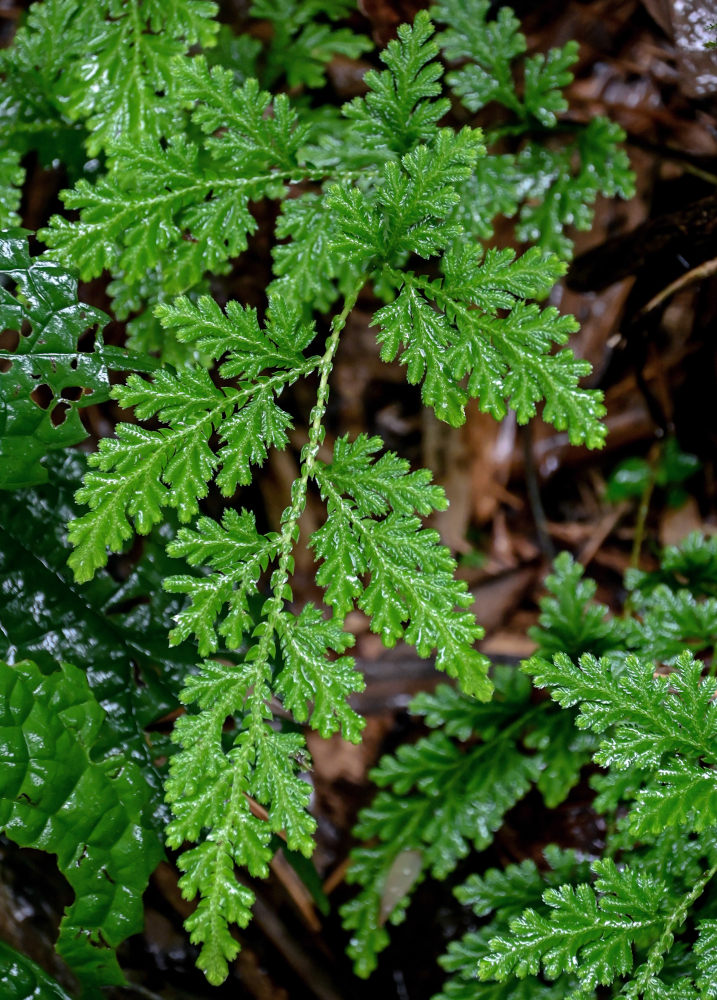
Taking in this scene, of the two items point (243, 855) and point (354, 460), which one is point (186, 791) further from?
point (354, 460)

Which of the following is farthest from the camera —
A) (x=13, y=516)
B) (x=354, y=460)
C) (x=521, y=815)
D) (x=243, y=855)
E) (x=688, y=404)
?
(x=688, y=404)

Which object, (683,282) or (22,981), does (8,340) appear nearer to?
(22,981)

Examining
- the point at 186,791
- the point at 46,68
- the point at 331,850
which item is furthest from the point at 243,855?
the point at 46,68

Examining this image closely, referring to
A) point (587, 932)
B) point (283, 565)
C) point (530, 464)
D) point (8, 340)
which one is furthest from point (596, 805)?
point (8, 340)

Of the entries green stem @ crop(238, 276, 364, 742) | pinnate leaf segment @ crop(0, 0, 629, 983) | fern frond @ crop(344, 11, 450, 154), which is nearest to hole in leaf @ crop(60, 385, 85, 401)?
pinnate leaf segment @ crop(0, 0, 629, 983)

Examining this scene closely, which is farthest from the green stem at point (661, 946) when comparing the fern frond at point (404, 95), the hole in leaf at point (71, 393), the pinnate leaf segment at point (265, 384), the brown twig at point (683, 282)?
the hole in leaf at point (71, 393)

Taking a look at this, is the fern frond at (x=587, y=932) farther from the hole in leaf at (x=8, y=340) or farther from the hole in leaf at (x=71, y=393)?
the hole in leaf at (x=8, y=340)

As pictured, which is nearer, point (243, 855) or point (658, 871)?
point (243, 855)
